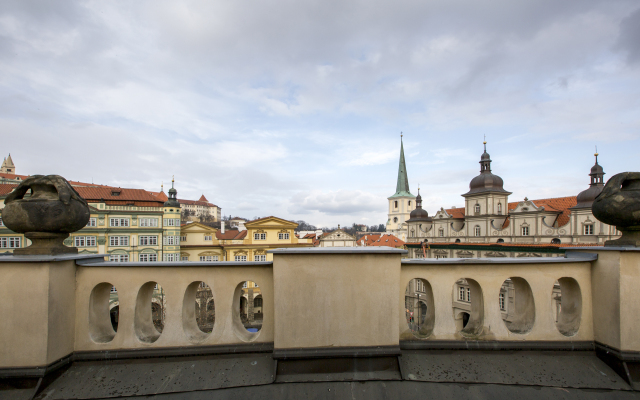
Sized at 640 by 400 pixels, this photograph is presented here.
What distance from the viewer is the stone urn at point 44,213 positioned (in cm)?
270

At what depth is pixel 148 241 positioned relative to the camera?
30.3 m

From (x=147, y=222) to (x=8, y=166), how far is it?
91516mm

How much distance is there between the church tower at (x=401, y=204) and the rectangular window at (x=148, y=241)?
243 ft

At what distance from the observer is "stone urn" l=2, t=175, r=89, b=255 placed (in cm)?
270

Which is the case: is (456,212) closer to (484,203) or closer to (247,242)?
(484,203)

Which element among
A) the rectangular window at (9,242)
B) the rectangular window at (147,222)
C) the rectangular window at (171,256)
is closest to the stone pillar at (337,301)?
the rectangular window at (171,256)

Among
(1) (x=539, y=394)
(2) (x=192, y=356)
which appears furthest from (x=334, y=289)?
(1) (x=539, y=394)

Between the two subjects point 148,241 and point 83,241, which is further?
point 148,241

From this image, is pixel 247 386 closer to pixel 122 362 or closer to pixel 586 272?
pixel 122 362

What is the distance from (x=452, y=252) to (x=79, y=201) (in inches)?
1599

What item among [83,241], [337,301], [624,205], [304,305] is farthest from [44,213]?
[83,241]

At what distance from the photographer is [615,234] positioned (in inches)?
1017

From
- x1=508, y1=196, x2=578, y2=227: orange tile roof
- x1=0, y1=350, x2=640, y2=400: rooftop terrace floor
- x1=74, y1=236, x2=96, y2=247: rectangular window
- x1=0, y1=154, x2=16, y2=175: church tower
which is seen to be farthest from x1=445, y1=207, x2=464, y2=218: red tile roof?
x1=0, y1=154, x2=16, y2=175: church tower

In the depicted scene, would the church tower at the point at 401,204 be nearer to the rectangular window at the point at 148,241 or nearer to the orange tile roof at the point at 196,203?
the rectangular window at the point at 148,241
